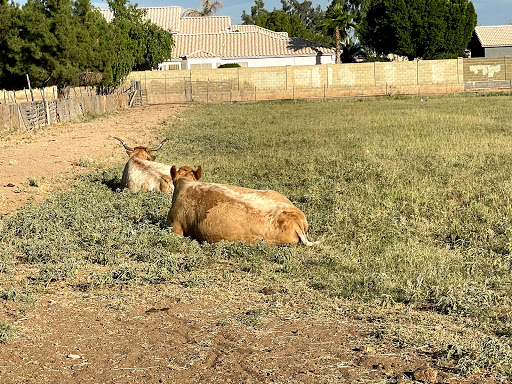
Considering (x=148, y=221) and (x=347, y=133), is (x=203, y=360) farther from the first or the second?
(x=347, y=133)

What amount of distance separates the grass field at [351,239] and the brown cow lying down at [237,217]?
0.18m

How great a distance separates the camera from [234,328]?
16.1 ft

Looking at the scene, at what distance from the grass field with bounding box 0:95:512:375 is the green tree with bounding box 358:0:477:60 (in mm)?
45859

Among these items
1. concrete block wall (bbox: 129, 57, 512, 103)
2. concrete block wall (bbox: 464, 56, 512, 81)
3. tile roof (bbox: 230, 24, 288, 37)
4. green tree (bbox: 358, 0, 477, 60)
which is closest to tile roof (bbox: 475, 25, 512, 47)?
green tree (bbox: 358, 0, 477, 60)

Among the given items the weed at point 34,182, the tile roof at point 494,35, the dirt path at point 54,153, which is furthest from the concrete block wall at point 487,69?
the weed at point 34,182

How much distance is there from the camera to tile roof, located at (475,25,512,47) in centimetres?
6500

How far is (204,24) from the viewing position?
258 feet

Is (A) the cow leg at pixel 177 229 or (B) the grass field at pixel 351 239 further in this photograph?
(A) the cow leg at pixel 177 229

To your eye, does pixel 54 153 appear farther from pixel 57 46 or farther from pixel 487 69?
pixel 487 69

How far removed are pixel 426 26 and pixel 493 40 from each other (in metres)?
10.5

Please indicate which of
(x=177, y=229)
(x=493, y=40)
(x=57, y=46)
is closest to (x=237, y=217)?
(x=177, y=229)

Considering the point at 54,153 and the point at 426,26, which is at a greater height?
the point at 426,26

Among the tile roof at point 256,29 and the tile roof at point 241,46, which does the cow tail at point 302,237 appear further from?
the tile roof at point 256,29

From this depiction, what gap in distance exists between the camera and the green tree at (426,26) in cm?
5841
